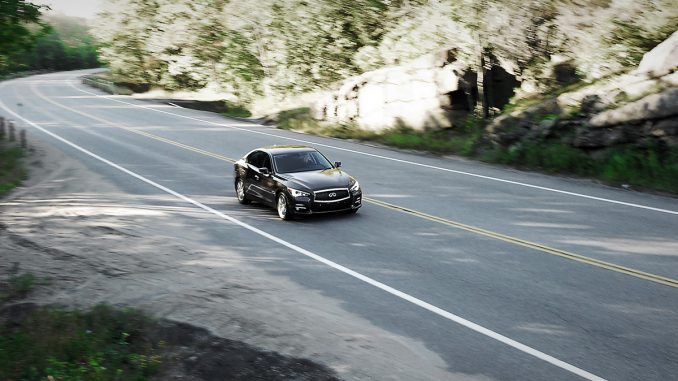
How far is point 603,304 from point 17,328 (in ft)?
25.5

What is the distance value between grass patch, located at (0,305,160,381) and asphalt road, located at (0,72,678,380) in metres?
2.87

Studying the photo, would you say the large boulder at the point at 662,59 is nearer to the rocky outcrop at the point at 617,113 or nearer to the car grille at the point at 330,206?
the rocky outcrop at the point at 617,113

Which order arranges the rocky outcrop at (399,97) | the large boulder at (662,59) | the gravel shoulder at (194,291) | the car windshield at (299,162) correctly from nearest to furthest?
the gravel shoulder at (194,291)
the car windshield at (299,162)
the large boulder at (662,59)
the rocky outcrop at (399,97)

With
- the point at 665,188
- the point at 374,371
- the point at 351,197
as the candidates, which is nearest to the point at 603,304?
the point at 374,371

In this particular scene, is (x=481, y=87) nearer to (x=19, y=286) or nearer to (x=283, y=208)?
(x=283, y=208)

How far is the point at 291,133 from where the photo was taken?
3334cm

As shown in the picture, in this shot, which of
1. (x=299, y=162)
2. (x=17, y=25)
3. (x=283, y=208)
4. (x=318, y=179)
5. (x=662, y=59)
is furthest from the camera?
(x=17, y=25)

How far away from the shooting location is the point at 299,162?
1628 cm

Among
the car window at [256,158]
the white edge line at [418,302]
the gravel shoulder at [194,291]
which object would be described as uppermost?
the car window at [256,158]

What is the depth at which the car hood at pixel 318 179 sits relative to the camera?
49.2ft

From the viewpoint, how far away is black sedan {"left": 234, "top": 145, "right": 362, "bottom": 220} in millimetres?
14828

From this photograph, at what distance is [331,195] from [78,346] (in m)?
7.68

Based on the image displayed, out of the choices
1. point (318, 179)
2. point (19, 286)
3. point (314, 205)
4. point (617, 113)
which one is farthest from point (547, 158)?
point (19, 286)

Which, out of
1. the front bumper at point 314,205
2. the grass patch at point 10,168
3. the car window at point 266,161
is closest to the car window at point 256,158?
the car window at point 266,161
